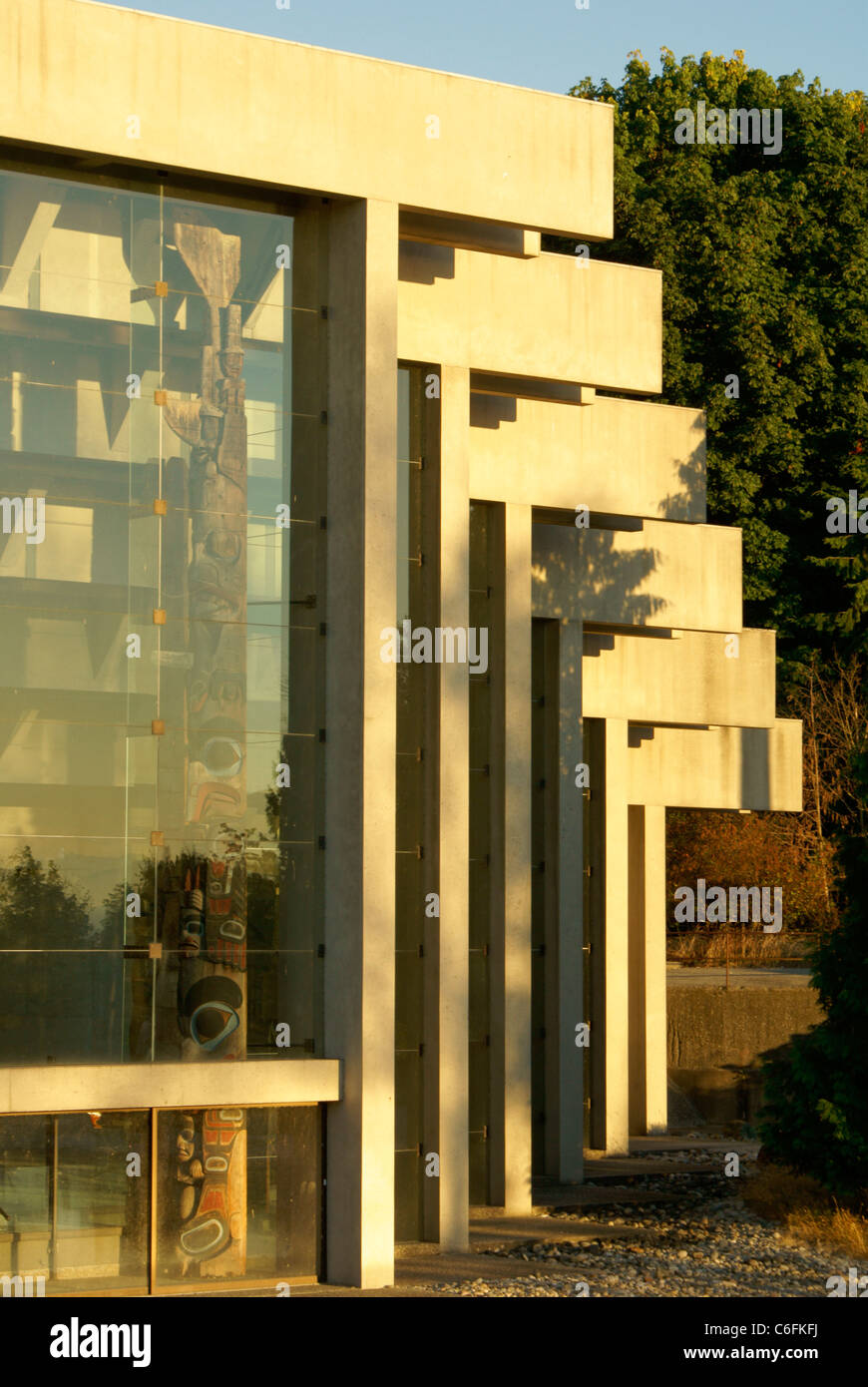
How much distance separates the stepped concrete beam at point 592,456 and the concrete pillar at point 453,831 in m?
2.54

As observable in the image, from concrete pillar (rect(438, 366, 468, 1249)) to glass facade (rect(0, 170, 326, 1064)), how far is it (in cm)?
237

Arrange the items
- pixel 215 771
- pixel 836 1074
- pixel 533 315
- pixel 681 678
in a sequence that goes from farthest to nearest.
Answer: pixel 681 678, pixel 533 315, pixel 836 1074, pixel 215 771

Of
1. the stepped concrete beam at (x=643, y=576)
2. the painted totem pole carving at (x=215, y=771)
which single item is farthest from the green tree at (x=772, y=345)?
the painted totem pole carving at (x=215, y=771)

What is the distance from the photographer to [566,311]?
2356cm

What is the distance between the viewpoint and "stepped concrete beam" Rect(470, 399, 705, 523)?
965 inches

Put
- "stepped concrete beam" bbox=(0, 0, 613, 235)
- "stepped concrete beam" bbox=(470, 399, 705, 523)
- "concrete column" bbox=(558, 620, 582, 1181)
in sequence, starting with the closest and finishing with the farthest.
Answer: "stepped concrete beam" bbox=(0, 0, 613, 235) < "stepped concrete beam" bbox=(470, 399, 705, 523) < "concrete column" bbox=(558, 620, 582, 1181)

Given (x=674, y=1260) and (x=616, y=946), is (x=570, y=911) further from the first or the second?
(x=674, y=1260)

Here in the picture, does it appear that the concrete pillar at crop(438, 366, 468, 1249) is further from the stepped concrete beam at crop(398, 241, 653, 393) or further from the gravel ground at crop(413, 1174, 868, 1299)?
the gravel ground at crop(413, 1174, 868, 1299)

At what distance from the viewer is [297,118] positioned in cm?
1917

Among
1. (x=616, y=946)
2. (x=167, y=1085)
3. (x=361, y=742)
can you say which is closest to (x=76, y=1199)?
(x=167, y=1085)

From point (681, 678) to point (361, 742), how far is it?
44.3 ft

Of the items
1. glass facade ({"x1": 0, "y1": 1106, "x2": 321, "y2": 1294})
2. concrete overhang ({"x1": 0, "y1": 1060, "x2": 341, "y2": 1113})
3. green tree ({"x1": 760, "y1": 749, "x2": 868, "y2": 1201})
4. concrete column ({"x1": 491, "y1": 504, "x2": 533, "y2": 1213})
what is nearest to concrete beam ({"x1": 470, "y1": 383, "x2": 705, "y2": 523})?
concrete column ({"x1": 491, "y1": 504, "x2": 533, "y2": 1213})

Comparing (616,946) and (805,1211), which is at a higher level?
(616,946)

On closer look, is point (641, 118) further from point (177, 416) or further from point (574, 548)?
point (177, 416)
